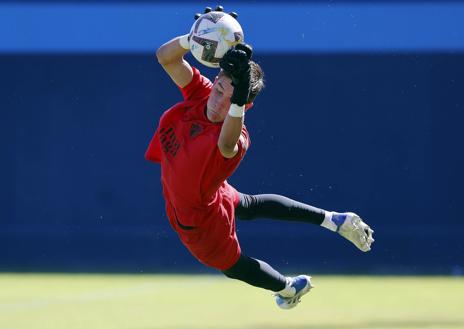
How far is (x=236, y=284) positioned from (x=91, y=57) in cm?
300

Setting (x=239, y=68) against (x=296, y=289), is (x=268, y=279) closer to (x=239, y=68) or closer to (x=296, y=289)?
(x=296, y=289)

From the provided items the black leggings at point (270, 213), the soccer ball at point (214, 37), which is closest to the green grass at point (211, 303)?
the black leggings at point (270, 213)

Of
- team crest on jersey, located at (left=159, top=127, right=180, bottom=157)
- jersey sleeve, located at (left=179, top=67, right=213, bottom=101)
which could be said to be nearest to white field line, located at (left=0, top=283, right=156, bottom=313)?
team crest on jersey, located at (left=159, top=127, right=180, bottom=157)

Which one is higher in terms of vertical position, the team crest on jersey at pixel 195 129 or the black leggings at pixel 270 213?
the team crest on jersey at pixel 195 129

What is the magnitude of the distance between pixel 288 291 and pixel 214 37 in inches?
65.8

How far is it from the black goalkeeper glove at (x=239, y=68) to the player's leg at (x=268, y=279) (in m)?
1.19

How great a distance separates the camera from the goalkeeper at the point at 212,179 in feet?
16.0

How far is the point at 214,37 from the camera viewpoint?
4.73 meters

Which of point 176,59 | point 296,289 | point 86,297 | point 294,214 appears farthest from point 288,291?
point 86,297

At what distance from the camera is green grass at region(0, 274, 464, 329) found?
5793mm

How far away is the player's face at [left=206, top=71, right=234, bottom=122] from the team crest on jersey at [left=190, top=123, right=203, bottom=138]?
8 centimetres

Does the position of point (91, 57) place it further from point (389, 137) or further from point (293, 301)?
point (293, 301)

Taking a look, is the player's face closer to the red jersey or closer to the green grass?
the red jersey

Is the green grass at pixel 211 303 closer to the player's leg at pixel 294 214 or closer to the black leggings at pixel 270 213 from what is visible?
the black leggings at pixel 270 213
